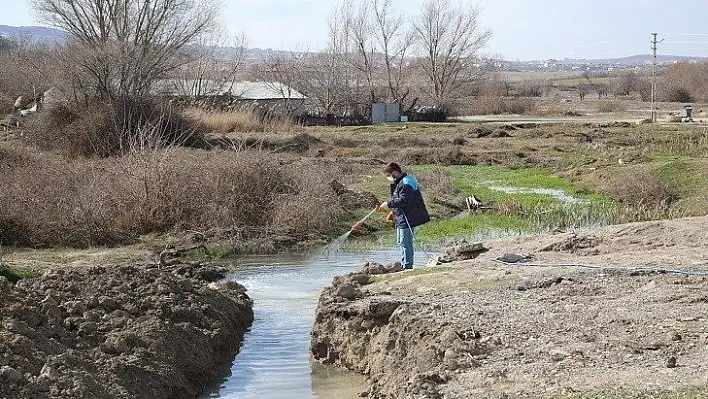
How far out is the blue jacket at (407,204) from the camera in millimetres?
16156

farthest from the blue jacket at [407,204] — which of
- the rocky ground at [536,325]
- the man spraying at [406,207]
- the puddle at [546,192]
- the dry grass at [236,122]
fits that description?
the dry grass at [236,122]

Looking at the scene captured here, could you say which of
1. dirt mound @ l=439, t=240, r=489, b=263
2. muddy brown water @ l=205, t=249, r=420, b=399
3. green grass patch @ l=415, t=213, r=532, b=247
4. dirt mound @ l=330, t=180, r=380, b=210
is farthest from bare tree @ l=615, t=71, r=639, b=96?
dirt mound @ l=439, t=240, r=489, b=263

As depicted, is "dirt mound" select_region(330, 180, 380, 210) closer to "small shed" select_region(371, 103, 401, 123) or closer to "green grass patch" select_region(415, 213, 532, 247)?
"green grass patch" select_region(415, 213, 532, 247)

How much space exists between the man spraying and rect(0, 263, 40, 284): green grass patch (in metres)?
5.97

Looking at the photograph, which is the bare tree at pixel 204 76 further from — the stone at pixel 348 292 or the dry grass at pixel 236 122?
the stone at pixel 348 292

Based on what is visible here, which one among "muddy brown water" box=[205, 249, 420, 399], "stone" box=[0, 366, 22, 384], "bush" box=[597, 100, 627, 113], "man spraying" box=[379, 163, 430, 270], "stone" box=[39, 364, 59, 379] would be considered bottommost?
"muddy brown water" box=[205, 249, 420, 399]

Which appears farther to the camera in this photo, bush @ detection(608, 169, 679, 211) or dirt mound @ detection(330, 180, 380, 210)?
bush @ detection(608, 169, 679, 211)

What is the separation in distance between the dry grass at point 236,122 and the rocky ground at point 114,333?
2895cm

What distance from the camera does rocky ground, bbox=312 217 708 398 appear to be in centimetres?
948

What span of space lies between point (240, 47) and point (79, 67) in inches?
2092

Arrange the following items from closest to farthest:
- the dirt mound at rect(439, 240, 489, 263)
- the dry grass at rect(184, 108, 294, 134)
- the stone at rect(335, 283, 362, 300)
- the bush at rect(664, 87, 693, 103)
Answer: the stone at rect(335, 283, 362, 300) → the dirt mound at rect(439, 240, 489, 263) → the dry grass at rect(184, 108, 294, 134) → the bush at rect(664, 87, 693, 103)

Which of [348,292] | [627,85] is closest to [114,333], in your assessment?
[348,292]

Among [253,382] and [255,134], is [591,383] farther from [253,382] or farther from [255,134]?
[255,134]

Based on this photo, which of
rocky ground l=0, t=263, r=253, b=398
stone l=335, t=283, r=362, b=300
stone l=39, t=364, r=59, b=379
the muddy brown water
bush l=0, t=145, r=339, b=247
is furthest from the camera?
bush l=0, t=145, r=339, b=247
